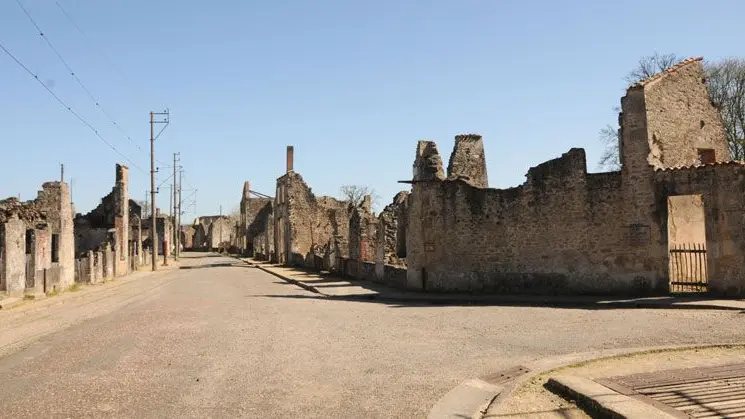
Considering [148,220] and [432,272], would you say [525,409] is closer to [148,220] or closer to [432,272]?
[432,272]

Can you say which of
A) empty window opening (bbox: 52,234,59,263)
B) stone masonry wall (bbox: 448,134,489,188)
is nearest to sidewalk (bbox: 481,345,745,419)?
stone masonry wall (bbox: 448,134,489,188)

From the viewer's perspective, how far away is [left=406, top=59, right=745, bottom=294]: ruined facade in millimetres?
16266

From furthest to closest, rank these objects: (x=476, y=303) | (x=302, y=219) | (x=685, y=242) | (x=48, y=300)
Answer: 1. (x=302, y=219)
2. (x=48, y=300)
3. (x=685, y=242)
4. (x=476, y=303)

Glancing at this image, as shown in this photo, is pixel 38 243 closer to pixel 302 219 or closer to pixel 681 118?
pixel 681 118

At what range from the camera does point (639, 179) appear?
17.2m

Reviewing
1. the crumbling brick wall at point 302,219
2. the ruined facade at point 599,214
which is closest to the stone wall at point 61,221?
the ruined facade at point 599,214

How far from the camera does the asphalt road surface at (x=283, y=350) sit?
669cm

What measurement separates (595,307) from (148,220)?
6288 cm

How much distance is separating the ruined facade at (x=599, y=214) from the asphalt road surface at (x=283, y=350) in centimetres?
300

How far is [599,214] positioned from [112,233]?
26.6m

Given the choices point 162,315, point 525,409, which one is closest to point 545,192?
point 162,315

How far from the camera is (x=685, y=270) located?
18.0 meters

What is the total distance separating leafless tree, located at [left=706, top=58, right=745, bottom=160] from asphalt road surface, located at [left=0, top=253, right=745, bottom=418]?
76.4 ft

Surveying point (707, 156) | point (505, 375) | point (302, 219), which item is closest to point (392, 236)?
point (707, 156)
